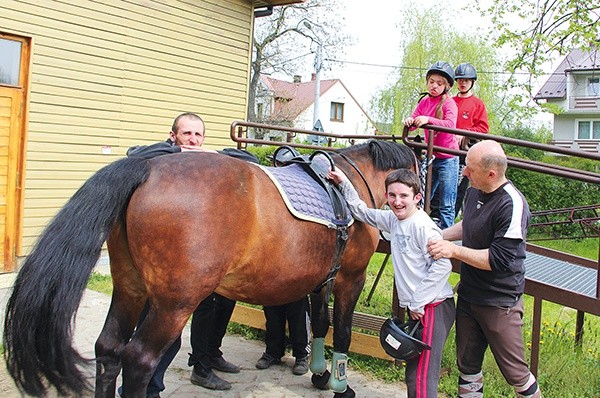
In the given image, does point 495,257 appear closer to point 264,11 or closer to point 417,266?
point 417,266

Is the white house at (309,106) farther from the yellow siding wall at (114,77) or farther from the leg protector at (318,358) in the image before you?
the leg protector at (318,358)

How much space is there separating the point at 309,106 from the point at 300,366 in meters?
40.9

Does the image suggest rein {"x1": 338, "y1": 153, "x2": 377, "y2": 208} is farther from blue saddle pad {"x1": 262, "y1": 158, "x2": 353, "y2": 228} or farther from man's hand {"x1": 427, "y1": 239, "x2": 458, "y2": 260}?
man's hand {"x1": 427, "y1": 239, "x2": 458, "y2": 260}

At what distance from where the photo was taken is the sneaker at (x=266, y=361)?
4316 millimetres

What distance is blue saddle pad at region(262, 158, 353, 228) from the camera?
3062mm

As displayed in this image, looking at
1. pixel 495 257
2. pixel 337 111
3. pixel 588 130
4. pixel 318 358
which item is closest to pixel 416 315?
pixel 495 257

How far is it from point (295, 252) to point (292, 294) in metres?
0.31

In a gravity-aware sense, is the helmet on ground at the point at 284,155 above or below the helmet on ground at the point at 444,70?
below

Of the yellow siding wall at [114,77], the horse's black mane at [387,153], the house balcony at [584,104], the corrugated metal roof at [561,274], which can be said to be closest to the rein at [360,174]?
the horse's black mane at [387,153]

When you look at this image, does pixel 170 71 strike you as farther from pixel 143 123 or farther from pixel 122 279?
pixel 122 279

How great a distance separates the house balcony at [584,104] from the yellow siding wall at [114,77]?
36.5 meters

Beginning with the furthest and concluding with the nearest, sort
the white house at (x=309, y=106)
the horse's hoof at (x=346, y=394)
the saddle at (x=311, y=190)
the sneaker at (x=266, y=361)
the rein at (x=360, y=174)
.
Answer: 1. the white house at (x=309, y=106)
2. the sneaker at (x=266, y=361)
3. the rein at (x=360, y=174)
4. the horse's hoof at (x=346, y=394)
5. the saddle at (x=311, y=190)

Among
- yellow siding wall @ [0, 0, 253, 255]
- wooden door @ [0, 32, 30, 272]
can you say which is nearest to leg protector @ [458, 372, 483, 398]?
yellow siding wall @ [0, 0, 253, 255]

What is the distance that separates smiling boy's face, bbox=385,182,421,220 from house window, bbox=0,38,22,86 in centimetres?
564
